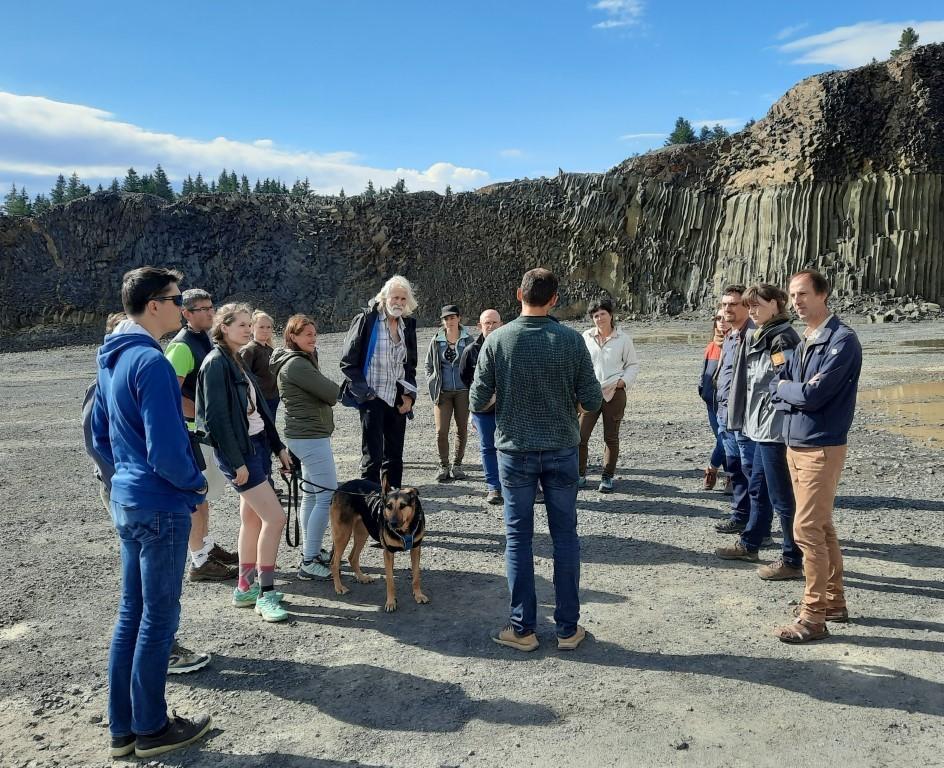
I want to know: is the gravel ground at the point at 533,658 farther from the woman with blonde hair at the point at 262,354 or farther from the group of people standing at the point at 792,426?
the woman with blonde hair at the point at 262,354

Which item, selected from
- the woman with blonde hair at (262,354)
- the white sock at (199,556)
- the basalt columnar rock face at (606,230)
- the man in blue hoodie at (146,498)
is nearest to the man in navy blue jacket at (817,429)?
the man in blue hoodie at (146,498)

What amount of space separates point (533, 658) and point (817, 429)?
2.18 meters

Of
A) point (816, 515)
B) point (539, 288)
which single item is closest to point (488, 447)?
point (539, 288)

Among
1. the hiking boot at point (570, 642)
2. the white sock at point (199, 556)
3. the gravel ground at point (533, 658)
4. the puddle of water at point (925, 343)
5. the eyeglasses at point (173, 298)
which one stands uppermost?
the eyeglasses at point (173, 298)

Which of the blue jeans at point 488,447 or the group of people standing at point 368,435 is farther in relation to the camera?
the blue jeans at point 488,447

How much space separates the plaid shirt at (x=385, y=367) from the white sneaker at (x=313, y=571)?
4.89ft

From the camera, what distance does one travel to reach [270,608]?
4.84m

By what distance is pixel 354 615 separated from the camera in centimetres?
494

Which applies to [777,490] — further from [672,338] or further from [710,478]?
[672,338]

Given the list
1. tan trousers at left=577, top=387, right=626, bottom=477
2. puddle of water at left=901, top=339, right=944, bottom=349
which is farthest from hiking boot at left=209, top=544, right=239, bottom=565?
puddle of water at left=901, top=339, right=944, bottom=349

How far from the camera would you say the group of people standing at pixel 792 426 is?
4227mm

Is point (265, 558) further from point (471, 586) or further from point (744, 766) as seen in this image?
point (744, 766)

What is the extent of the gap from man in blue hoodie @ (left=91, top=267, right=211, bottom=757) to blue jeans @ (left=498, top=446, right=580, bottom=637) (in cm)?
176

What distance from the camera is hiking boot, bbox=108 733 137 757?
3.36m
